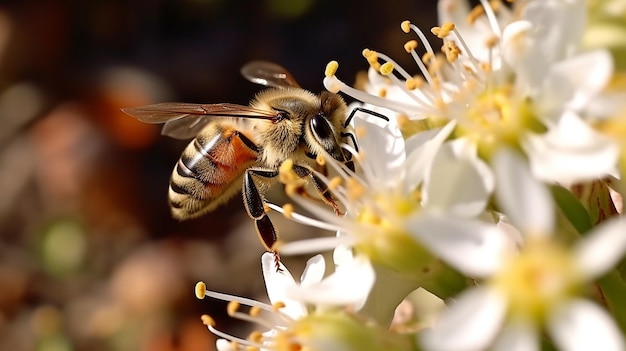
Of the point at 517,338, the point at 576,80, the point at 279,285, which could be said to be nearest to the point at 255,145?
the point at 279,285

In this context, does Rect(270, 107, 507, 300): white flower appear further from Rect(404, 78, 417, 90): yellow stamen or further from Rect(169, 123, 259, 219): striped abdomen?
Rect(169, 123, 259, 219): striped abdomen

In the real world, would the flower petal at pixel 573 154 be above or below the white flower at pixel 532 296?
above

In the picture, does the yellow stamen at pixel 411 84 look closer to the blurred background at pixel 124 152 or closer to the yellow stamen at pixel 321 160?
the yellow stamen at pixel 321 160

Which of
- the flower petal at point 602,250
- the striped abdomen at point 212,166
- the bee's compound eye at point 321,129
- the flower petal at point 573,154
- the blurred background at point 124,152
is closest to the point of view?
the flower petal at point 602,250

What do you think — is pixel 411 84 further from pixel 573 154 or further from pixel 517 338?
pixel 517 338

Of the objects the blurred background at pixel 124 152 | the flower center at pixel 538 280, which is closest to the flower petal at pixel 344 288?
the flower center at pixel 538 280

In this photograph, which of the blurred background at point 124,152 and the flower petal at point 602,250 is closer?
the flower petal at point 602,250
